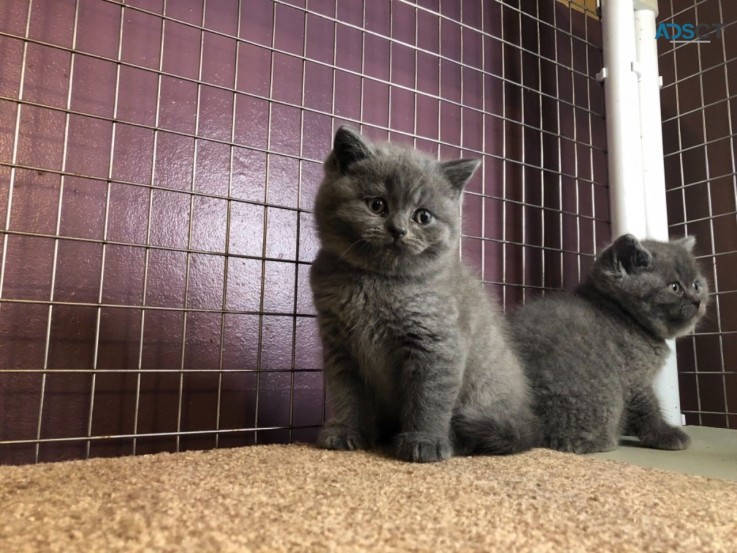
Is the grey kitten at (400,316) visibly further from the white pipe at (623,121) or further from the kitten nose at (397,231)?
the white pipe at (623,121)

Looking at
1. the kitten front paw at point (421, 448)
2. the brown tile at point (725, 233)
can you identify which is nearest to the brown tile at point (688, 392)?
the brown tile at point (725, 233)

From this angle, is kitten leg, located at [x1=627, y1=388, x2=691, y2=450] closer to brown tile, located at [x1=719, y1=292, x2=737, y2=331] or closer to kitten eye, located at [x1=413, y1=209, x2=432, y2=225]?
brown tile, located at [x1=719, y1=292, x2=737, y2=331]

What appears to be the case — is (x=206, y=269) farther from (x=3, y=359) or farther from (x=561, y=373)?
(x=561, y=373)

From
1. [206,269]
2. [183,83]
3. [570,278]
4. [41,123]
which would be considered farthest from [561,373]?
[41,123]

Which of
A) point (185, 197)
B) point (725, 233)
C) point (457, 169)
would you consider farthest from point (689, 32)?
point (185, 197)

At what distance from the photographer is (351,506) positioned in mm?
773

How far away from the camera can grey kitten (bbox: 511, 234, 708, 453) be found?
1.43 meters

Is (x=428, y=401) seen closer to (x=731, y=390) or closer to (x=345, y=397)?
(x=345, y=397)

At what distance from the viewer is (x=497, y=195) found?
2.12 meters

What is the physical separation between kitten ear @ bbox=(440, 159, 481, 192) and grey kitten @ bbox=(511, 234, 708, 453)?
0.53 metres

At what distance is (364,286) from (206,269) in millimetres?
582

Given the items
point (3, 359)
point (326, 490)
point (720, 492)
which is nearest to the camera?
point (326, 490)

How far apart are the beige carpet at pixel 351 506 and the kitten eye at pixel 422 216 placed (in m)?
0.52

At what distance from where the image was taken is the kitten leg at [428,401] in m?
1.12
